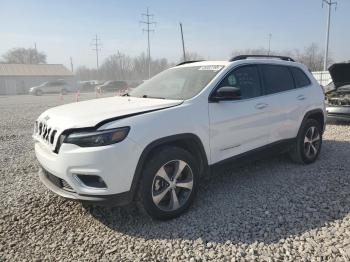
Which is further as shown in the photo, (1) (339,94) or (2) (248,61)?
(1) (339,94)

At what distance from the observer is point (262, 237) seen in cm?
316

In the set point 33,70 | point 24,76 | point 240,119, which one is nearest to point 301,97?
point 240,119

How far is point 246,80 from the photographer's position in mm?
4379

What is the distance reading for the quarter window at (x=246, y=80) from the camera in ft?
13.6

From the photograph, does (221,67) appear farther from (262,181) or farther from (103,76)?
(103,76)

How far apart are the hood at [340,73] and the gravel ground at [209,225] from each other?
181 inches

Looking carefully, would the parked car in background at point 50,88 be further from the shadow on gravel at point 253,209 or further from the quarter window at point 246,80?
the shadow on gravel at point 253,209

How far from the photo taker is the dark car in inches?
336

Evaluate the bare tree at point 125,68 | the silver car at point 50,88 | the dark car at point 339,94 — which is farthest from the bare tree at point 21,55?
the dark car at point 339,94

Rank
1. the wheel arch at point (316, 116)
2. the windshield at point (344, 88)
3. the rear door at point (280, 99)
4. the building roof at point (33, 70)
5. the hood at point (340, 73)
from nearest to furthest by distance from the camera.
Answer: the rear door at point (280, 99), the wheel arch at point (316, 116), the hood at point (340, 73), the windshield at point (344, 88), the building roof at point (33, 70)

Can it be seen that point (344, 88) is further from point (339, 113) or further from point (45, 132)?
point (45, 132)

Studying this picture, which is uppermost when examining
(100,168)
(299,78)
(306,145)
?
(299,78)

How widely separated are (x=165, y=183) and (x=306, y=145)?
3.08 meters

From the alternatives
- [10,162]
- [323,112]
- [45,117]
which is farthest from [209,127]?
[10,162]
